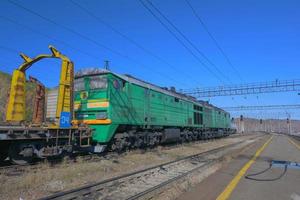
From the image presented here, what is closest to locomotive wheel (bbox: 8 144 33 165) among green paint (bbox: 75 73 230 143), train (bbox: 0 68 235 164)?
train (bbox: 0 68 235 164)

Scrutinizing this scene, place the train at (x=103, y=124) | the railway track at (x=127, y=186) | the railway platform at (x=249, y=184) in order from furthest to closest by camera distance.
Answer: the train at (x=103, y=124), the railway platform at (x=249, y=184), the railway track at (x=127, y=186)

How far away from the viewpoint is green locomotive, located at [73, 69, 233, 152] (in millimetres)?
14633

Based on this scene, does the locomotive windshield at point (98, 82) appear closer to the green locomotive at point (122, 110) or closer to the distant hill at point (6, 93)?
the green locomotive at point (122, 110)

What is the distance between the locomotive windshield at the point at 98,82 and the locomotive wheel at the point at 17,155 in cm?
478

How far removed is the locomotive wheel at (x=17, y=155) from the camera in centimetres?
1110

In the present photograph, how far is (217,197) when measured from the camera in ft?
25.5

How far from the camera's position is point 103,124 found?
47.3 ft

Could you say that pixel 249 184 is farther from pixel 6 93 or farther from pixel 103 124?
pixel 6 93

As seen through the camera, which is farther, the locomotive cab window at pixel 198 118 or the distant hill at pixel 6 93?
the distant hill at pixel 6 93

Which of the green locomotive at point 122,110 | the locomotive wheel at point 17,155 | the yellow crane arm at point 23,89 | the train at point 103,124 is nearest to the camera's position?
the locomotive wheel at point 17,155

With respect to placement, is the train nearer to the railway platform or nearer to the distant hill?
the railway platform

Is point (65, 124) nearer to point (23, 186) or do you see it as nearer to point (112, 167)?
point (112, 167)

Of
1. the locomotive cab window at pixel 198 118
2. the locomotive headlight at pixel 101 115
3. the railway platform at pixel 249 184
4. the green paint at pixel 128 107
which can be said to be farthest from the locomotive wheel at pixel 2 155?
the locomotive cab window at pixel 198 118

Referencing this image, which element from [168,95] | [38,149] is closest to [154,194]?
[38,149]
